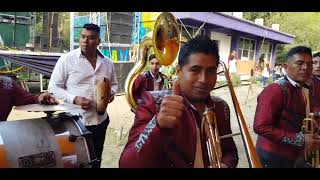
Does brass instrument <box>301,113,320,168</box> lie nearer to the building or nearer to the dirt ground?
the dirt ground

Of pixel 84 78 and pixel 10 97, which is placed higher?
pixel 84 78

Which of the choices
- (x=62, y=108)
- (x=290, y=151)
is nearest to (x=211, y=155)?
(x=62, y=108)

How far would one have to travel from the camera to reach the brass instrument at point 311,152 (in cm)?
230

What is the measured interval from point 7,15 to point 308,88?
4.98 metres

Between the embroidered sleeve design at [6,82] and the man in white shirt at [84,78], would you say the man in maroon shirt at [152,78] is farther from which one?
the embroidered sleeve design at [6,82]

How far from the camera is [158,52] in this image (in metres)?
2.74

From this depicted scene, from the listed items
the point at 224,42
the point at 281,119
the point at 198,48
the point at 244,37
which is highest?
the point at 244,37

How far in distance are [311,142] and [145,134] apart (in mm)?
1399

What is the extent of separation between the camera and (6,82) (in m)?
2.41

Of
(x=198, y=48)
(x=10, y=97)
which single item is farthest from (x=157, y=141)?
(x=10, y=97)

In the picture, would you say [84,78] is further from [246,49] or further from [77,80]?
[246,49]

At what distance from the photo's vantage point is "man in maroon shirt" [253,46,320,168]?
2.21 metres

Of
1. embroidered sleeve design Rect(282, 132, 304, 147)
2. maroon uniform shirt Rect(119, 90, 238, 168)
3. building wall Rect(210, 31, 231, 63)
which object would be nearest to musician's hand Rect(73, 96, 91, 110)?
maroon uniform shirt Rect(119, 90, 238, 168)

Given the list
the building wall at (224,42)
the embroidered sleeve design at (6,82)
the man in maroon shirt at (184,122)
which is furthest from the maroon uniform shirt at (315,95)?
the building wall at (224,42)
